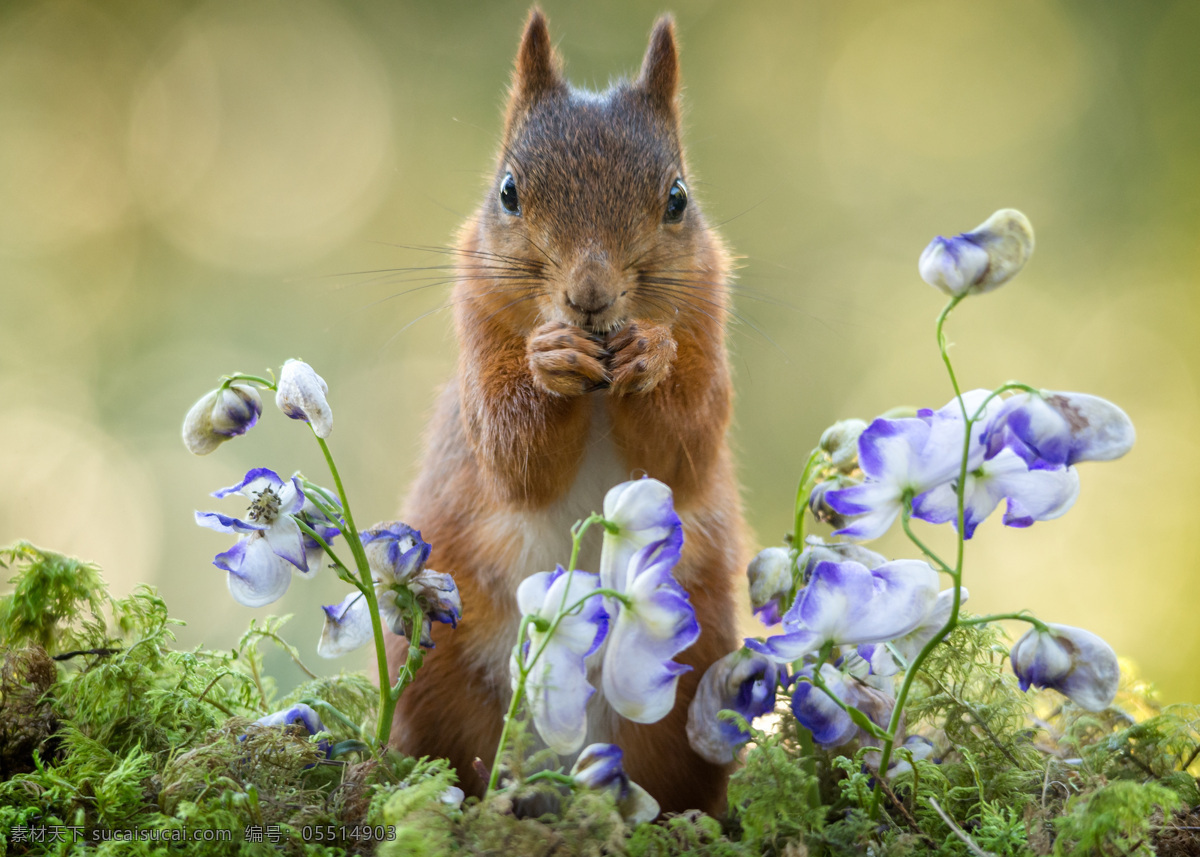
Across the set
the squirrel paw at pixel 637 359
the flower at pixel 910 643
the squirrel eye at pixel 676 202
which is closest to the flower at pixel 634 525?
the flower at pixel 910 643

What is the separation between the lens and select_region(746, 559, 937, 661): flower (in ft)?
2.31

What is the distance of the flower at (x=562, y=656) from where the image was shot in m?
0.67

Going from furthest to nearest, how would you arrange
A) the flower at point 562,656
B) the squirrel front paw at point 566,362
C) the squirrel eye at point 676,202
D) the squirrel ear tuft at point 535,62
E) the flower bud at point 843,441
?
the squirrel ear tuft at point 535,62, the squirrel eye at point 676,202, the squirrel front paw at point 566,362, the flower bud at point 843,441, the flower at point 562,656

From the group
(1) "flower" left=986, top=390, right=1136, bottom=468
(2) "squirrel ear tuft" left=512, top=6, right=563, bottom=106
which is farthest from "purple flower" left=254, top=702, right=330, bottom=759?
(2) "squirrel ear tuft" left=512, top=6, right=563, bottom=106

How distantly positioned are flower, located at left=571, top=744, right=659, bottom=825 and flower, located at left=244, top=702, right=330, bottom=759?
254mm

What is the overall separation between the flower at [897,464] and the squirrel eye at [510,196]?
70cm

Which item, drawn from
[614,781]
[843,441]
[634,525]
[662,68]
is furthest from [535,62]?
[614,781]

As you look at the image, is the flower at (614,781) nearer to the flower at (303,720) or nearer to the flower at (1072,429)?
the flower at (303,720)

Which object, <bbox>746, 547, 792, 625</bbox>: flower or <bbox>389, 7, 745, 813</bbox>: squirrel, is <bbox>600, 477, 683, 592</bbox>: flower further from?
<bbox>389, 7, 745, 813</bbox>: squirrel

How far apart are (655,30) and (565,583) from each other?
39.2 inches

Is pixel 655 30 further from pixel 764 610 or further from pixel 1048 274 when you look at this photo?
pixel 1048 274

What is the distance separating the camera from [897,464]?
716 millimetres

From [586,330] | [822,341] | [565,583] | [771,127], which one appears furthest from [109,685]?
[771,127]

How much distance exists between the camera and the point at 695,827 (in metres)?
0.67
